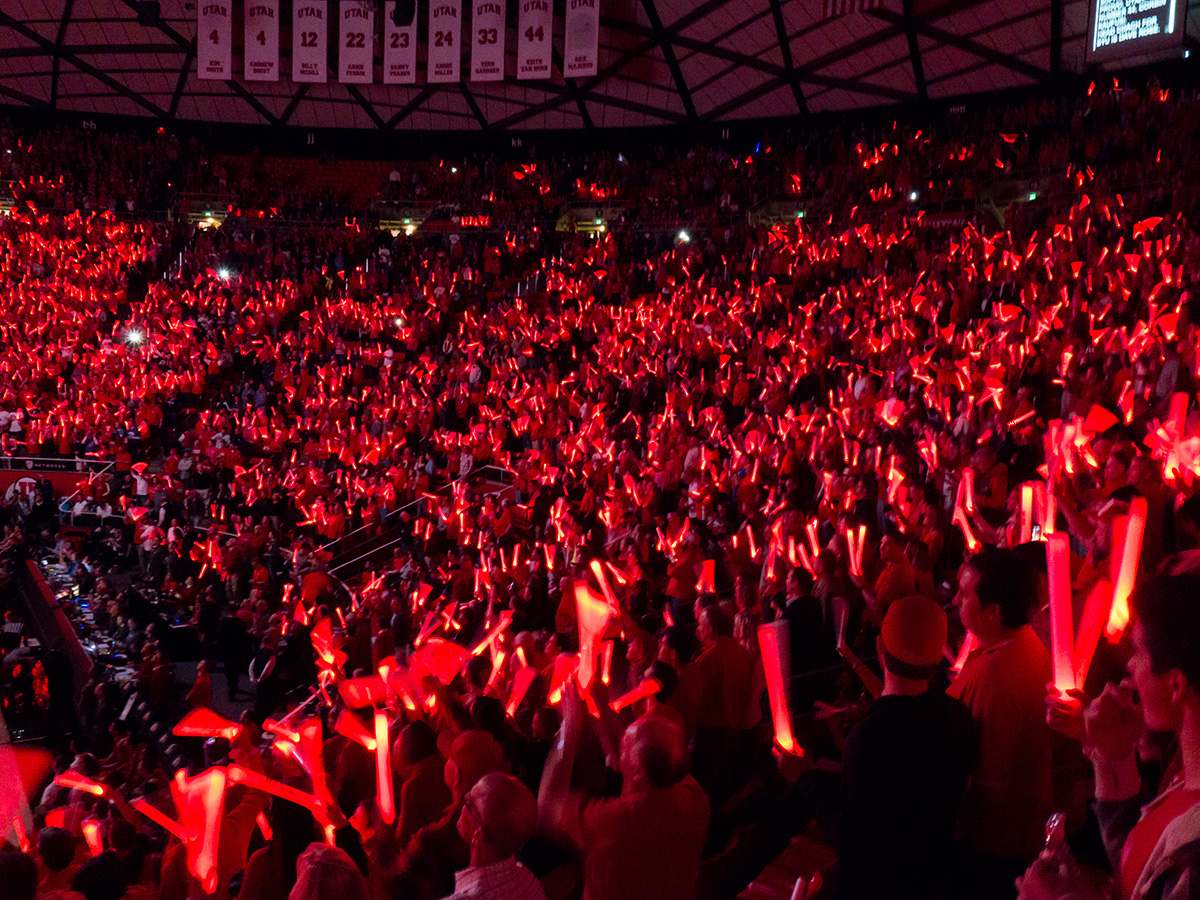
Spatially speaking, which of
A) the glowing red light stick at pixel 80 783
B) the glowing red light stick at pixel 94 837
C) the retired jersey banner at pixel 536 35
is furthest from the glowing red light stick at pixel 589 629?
the retired jersey banner at pixel 536 35

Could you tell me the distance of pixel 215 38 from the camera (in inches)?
828

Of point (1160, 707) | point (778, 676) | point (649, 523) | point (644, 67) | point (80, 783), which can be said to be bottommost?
point (80, 783)

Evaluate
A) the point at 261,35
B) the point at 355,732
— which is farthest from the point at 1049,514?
the point at 261,35

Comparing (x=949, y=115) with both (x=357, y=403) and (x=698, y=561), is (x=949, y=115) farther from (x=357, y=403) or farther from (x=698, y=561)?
(x=698, y=561)

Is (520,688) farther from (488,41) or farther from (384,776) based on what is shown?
(488,41)

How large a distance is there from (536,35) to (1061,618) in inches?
740

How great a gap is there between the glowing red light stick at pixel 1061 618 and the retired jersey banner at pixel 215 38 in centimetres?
2145

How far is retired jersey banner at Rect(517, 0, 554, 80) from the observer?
19484 mm

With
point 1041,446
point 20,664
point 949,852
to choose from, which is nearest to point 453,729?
point 949,852

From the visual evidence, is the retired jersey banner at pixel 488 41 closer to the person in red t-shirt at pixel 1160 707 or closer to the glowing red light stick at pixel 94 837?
the glowing red light stick at pixel 94 837

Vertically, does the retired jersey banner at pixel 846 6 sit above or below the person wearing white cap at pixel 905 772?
above

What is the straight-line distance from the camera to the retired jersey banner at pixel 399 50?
67.7 feet

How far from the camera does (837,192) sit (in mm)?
20156

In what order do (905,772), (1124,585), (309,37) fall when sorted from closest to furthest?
(905,772), (1124,585), (309,37)
